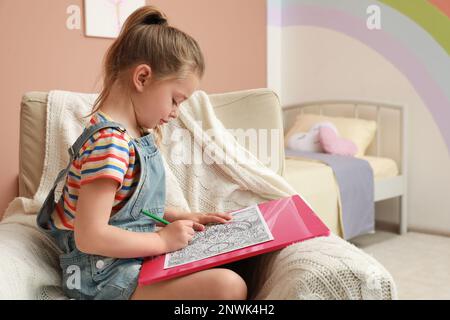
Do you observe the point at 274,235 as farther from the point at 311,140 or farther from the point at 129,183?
the point at 311,140

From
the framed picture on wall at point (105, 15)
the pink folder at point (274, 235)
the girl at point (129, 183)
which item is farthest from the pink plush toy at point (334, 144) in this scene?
the girl at point (129, 183)

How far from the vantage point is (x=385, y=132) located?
326 centimetres

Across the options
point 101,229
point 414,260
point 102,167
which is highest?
point 102,167

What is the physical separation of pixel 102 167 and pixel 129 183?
0.11m

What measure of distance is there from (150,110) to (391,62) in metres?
2.40

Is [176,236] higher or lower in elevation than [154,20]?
lower

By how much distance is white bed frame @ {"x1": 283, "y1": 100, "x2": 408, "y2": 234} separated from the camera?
3068 mm

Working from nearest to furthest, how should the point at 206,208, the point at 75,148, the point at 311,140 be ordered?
1. the point at 75,148
2. the point at 206,208
3. the point at 311,140

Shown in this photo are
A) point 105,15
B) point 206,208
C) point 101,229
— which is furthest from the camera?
point 105,15

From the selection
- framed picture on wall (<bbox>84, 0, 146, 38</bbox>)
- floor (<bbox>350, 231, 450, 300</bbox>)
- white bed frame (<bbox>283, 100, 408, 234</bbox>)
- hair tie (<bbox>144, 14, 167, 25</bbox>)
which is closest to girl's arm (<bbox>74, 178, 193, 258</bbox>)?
hair tie (<bbox>144, 14, 167, 25</bbox>)

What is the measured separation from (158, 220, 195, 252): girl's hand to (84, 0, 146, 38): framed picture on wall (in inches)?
69.1

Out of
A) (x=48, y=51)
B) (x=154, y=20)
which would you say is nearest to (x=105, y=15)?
(x=48, y=51)
